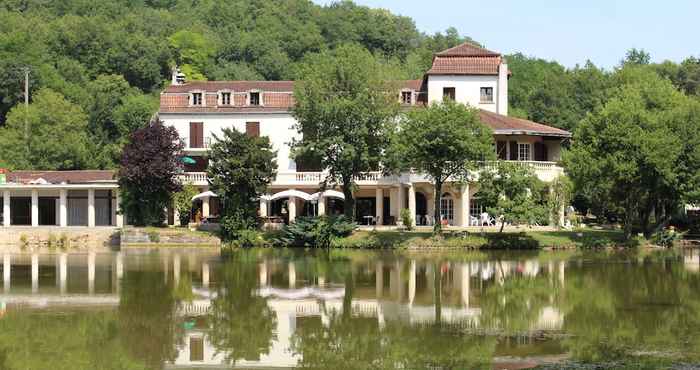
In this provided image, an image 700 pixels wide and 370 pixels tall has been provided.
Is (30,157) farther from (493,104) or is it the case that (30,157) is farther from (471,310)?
(471,310)

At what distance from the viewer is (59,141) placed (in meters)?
86.9

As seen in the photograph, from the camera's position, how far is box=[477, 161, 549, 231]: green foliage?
53872 mm

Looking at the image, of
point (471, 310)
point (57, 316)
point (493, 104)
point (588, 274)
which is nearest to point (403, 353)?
point (471, 310)

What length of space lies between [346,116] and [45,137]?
37.3 m

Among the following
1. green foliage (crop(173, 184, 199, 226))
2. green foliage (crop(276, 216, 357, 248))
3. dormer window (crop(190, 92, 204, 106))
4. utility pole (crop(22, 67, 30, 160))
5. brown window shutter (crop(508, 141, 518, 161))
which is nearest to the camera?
green foliage (crop(276, 216, 357, 248))

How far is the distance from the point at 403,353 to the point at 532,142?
143 ft

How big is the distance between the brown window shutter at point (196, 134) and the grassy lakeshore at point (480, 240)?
1673cm

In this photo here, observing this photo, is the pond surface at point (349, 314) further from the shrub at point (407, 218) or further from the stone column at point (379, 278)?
the shrub at point (407, 218)

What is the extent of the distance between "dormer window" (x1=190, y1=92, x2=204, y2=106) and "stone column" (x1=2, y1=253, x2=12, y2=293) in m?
20.4

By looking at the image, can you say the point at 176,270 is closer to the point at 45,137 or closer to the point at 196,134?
the point at 196,134

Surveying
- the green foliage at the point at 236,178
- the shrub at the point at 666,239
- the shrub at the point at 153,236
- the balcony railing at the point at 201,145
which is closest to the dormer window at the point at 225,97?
the balcony railing at the point at 201,145

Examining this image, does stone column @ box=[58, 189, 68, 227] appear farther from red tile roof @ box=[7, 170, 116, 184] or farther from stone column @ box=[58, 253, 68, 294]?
stone column @ box=[58, 253, 68, 294]

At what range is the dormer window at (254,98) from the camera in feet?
234

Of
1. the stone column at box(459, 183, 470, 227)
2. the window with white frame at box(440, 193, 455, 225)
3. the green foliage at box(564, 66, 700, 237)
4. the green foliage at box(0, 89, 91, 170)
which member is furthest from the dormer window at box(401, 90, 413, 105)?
the green foliage at box(0, 89, 91, 170)
